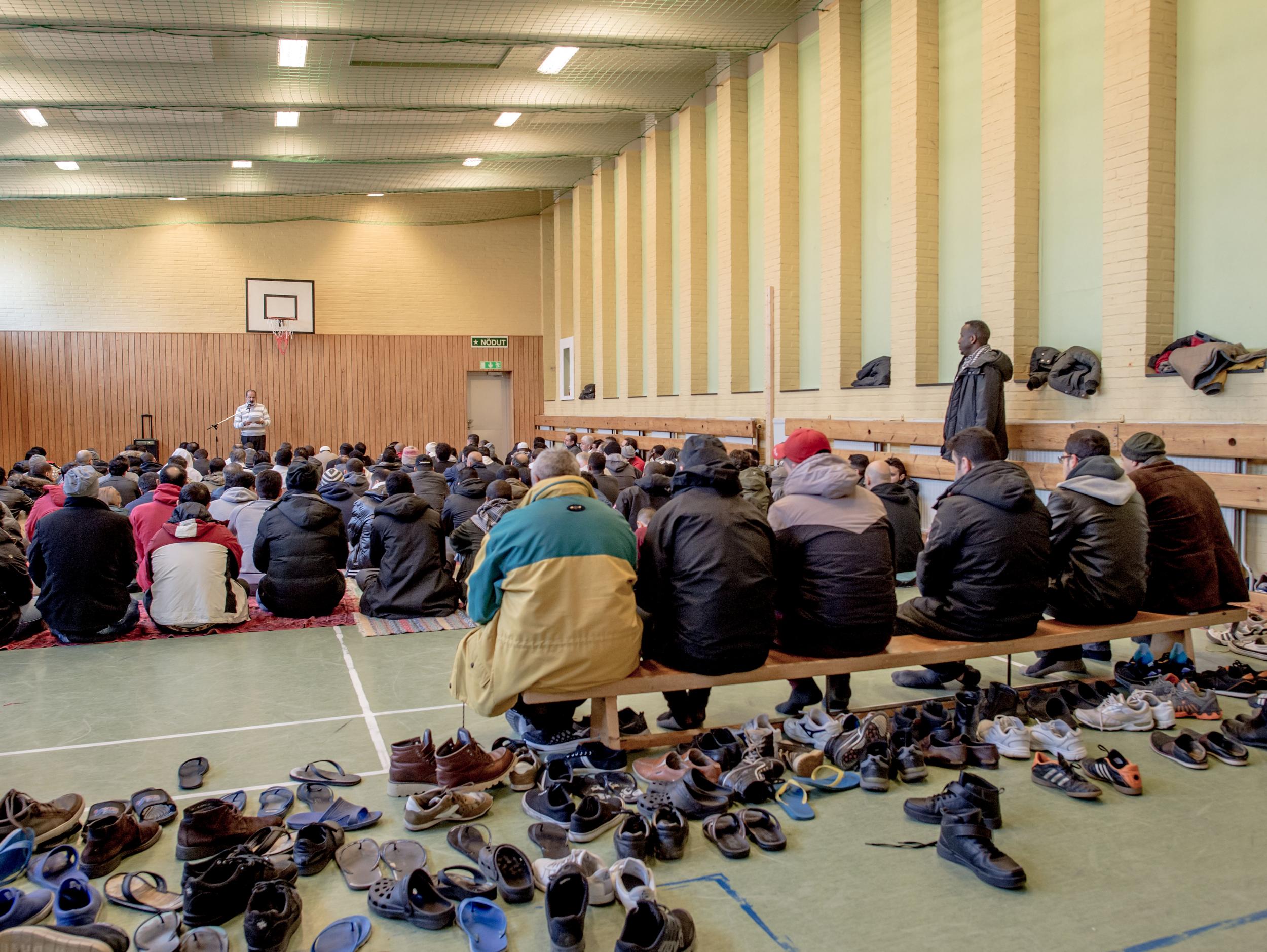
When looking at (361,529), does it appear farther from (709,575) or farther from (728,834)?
(728,834)

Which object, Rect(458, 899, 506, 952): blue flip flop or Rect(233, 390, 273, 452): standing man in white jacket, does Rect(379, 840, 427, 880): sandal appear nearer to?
Rect(458, 899, 506, 952): blue flip flop

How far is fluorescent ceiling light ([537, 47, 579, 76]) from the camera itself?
39.4 ft

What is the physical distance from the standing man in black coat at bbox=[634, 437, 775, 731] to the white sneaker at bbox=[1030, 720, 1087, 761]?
1.23 metres

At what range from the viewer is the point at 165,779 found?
4.13 meters

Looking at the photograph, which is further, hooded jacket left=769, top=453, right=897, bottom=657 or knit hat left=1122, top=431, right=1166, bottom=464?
knit hat left=1122, top=431, right=1166, bottom=464

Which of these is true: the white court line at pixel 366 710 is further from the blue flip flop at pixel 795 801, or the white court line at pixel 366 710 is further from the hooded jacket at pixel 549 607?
the blue flip flop at pixel 795 801

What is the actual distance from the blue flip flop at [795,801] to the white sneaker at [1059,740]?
113 centimetres

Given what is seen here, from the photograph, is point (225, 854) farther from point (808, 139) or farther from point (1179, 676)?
point (808, 139)

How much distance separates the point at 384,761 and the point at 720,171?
12082 mm

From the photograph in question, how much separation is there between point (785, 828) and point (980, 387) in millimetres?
5843

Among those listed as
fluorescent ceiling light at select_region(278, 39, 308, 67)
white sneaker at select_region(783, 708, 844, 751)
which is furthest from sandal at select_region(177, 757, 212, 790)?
fluorescent ceiling light at select_region(278, 39, 308, 67)

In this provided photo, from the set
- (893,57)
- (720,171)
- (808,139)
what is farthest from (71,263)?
(893,57)

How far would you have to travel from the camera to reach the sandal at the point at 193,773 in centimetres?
402

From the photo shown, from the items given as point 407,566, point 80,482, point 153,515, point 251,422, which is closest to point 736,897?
point 407,566
